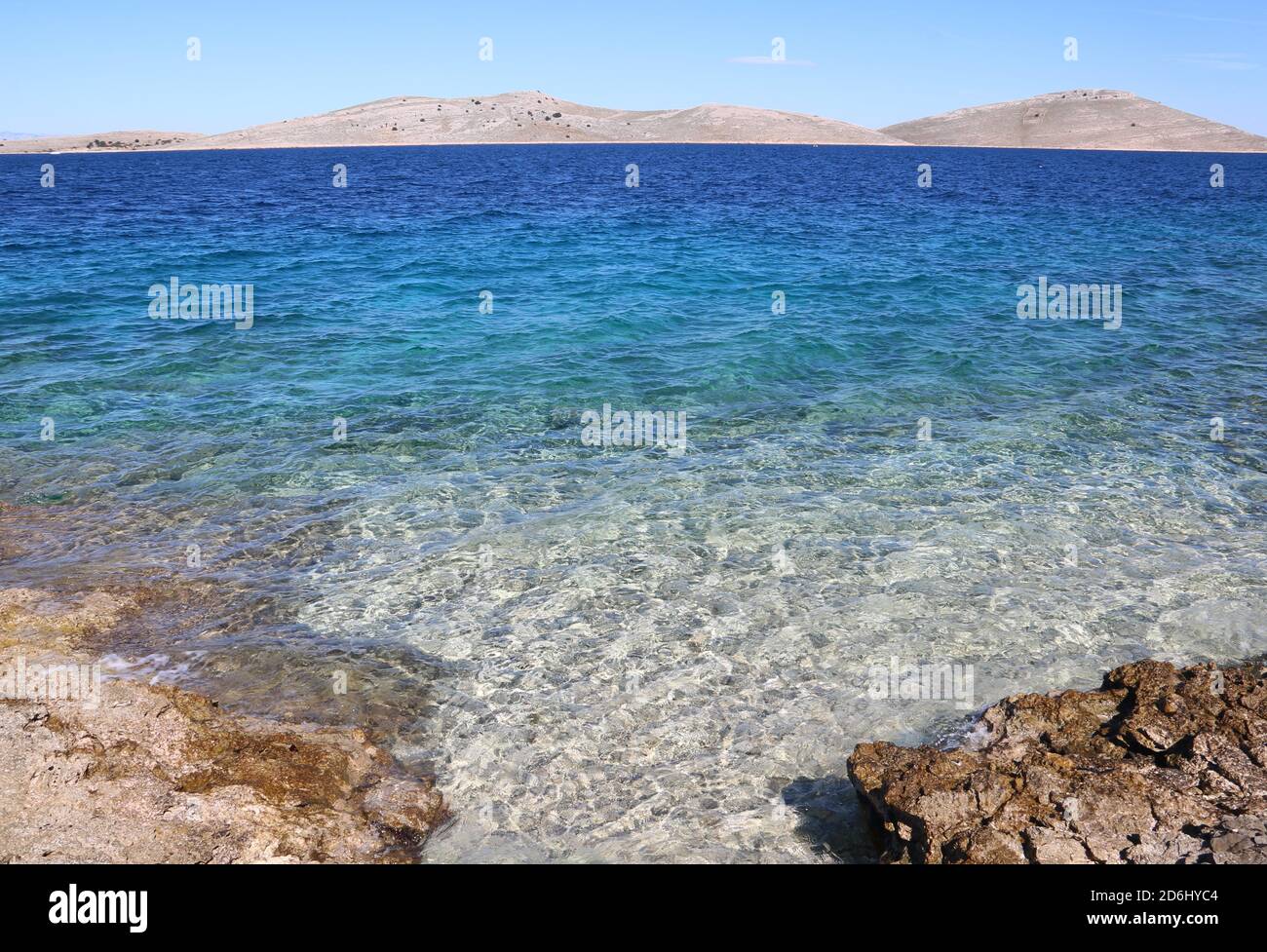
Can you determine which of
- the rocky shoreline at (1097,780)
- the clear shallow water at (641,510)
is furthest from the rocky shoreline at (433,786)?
the clear shallow water at (641,510)

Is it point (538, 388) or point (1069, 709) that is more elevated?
point (538, 388)

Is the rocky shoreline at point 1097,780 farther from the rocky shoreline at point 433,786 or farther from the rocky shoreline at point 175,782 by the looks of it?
the rocky shoreline at point 175,782

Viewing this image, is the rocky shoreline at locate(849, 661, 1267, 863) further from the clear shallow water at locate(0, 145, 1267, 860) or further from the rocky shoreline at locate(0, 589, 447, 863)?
the rocky shoreline at locate(0, 589, 447, 863)

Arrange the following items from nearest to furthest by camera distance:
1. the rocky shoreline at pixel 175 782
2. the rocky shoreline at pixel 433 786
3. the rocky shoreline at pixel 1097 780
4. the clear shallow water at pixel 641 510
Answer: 1. the rocky shoreline at pixel 1097 780
2. the rocky shoreline at pixel 433 786
3. the rocky shoreline at pixel 175 782
4. the clear shallow water at pixel 641 510

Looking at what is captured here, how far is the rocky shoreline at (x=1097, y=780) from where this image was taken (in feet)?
18.3

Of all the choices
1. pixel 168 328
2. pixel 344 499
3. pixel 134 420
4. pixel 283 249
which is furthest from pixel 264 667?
pixel 283 249

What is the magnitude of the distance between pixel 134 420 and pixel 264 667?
9.86 meters

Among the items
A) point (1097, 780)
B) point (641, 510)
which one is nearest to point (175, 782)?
point (1097, 780)

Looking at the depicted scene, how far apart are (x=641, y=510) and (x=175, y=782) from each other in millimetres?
7277

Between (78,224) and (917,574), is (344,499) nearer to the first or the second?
(917,574)

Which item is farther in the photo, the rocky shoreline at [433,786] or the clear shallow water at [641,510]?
the clear shallow water at [641,510]

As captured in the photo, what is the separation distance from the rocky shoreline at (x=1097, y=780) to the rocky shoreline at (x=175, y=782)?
382cm

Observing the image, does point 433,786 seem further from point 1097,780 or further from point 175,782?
point 1097,780
